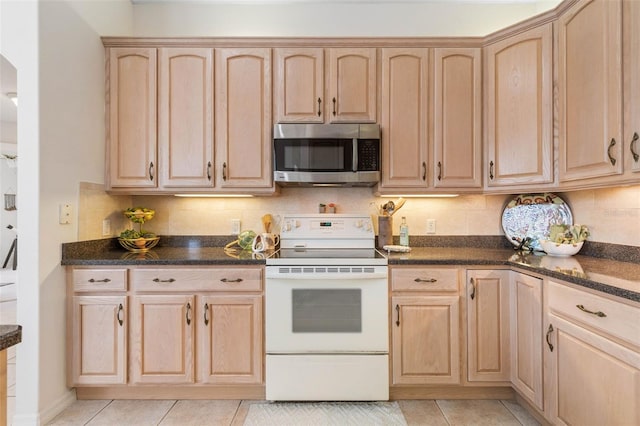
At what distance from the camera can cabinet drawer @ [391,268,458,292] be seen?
6.83 feet

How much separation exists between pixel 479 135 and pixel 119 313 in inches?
102

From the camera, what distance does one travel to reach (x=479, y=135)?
2.40m

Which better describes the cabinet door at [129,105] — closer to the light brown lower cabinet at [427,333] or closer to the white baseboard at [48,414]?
the white baseboard at [48,414]

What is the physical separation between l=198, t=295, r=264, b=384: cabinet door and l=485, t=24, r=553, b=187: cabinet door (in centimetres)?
183

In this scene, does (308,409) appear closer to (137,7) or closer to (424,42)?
(424,42)

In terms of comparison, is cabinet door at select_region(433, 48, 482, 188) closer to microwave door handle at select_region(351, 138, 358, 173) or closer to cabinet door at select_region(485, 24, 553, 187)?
cabinet door at select_region(485, 24, 553, 187)

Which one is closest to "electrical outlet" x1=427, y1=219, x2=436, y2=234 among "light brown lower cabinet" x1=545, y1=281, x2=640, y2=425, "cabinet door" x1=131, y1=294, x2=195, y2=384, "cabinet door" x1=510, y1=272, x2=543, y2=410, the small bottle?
the small bottle

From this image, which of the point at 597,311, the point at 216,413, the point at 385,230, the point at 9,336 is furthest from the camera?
the point at 385,230

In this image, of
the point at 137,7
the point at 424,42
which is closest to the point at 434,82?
the point at 424,42

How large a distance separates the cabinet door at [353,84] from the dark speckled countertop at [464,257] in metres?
1.01

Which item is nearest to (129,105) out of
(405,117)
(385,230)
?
(405,117)

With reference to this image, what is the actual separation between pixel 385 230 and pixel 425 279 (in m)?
0.61

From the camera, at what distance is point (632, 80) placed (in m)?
1.56

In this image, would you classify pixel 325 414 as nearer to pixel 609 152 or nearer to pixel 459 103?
pixel 609 152
